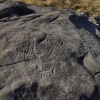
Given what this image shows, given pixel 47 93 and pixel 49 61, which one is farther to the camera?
pixel 49 61

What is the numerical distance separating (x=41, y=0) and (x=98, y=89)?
3.12 meters

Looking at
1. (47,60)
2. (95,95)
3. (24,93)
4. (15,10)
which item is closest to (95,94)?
(95,95)

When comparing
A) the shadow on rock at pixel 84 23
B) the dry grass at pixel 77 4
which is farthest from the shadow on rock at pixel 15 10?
the dry grass at pixel 77 4

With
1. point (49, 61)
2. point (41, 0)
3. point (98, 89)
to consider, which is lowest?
point (41, 0)

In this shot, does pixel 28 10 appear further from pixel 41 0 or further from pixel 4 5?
pixel 41 0

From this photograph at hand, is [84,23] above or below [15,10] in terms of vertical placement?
below

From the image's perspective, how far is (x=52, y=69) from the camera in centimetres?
274

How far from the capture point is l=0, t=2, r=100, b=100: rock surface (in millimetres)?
2627

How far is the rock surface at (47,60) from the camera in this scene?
2627 millimetres

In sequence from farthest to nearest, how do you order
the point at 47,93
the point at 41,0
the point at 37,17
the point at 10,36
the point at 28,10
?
1. the point at 41,0
2. the point at 28,10
3. the point at 37,17
4. the point at 10,36
5. the point at 47,93

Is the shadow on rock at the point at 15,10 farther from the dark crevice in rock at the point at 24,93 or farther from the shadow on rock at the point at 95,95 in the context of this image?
the shadow on rock at the point at 95,95

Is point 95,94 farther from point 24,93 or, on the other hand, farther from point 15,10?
point 15,10

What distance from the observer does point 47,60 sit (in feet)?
9.20

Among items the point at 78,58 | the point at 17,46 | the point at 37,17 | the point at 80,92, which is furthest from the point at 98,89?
the point at 37,17
